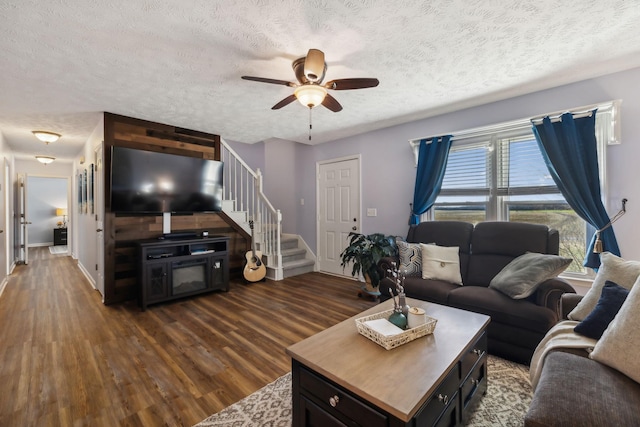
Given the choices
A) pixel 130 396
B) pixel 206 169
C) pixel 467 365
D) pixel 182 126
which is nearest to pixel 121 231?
pixel 206 169

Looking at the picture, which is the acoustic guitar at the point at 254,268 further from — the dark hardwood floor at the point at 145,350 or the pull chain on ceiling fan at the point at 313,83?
the pull chain on ceiling fan at the point at 313,83

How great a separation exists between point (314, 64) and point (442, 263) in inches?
89.0

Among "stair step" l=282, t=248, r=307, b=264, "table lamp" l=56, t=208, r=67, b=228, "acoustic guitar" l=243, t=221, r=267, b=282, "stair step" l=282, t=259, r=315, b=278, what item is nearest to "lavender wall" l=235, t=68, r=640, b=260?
"stair step" l=282, t=248, r=307, b=264

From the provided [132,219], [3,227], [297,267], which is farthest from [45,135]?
[297,267]

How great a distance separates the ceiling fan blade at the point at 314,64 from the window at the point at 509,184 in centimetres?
223

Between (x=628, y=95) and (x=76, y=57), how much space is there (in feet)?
15.6

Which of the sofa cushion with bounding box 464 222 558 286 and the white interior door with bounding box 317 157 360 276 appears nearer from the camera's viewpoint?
the sofa cushion with bounding box 464 222 558 286

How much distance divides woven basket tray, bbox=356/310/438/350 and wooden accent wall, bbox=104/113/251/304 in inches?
134

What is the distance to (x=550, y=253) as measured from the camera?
2.51 metres

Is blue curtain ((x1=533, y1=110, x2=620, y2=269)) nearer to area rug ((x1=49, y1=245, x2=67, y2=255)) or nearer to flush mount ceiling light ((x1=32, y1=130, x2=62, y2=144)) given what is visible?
flush mount ceiling light ((x1=32, y1=130, x2=62, y2=144))

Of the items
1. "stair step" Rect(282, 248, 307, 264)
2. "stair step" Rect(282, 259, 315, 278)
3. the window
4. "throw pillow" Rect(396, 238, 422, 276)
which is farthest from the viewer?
"stair step" Rect(282, 248, 307, 264)

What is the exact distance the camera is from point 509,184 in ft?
10.5

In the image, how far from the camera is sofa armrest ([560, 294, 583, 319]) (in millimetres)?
1856

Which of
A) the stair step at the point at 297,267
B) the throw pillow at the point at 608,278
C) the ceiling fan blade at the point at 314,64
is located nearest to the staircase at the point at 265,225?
the stair step at the point at 297,267
